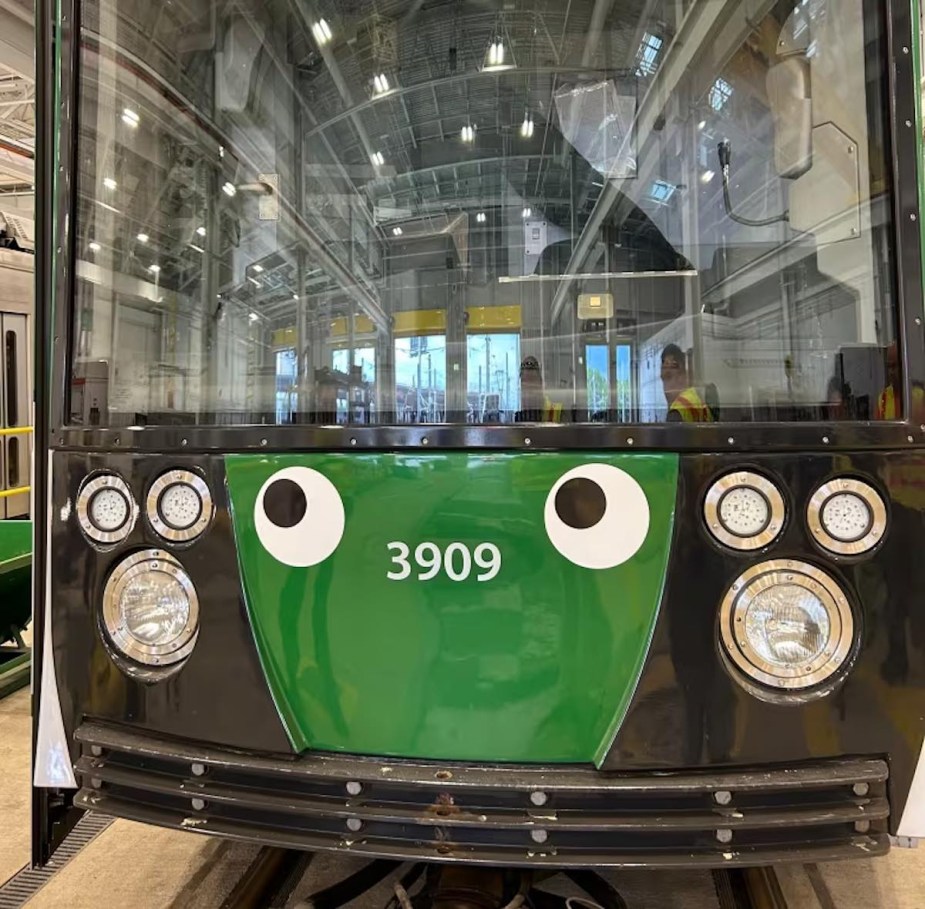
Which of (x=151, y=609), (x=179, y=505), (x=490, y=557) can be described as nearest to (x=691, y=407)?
(x=490, y=557)

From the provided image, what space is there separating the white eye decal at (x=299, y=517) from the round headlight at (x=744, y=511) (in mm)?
665

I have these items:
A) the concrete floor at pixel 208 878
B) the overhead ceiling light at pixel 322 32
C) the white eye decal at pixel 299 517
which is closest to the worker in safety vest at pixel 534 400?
the white eye decal at pixel 299 517

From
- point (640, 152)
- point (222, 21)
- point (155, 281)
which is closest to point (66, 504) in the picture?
point (155, 281)

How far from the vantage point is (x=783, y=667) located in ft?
4.48

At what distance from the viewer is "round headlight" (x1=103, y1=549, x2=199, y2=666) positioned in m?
1.51

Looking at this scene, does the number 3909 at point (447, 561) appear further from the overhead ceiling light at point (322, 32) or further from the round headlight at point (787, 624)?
the overhead ceiling light at point (322, 32)

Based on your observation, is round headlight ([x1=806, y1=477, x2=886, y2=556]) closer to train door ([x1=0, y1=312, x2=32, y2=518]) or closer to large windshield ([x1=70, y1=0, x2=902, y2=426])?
large windshield ([x1=70, y1=0, x2=902, y2=426])

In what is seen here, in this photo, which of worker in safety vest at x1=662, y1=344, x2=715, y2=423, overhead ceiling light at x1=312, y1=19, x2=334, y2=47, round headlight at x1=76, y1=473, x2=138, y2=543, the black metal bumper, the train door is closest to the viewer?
the black metal bumper

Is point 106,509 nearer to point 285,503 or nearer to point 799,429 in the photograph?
point 285,503

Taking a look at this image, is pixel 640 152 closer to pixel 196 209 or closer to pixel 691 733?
pixel 196 209

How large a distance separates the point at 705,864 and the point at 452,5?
5.53 feet

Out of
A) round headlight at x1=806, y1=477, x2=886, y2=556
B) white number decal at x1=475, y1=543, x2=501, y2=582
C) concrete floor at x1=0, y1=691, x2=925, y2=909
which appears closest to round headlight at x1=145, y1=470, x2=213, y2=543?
white number decal at x1=475, y1=543, x2=501, y2=582

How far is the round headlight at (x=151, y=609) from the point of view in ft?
4.95

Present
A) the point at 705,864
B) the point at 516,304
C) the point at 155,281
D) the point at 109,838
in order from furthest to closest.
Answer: the point at 109,838 < the point at 155,281 < the point at 516,304 < the point at 705,864
